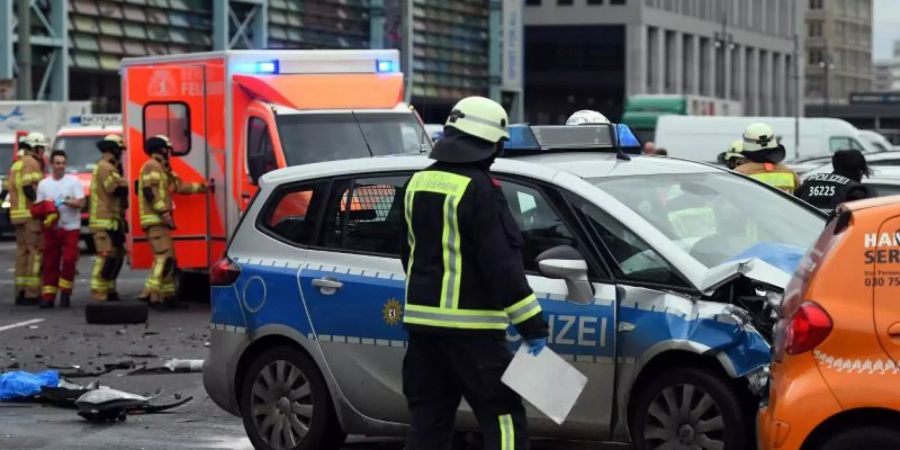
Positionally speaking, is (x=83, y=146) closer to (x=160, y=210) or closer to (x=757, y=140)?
(x=160, y=210)

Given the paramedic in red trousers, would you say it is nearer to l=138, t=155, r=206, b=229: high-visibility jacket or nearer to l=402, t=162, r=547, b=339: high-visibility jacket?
l=138, t=155, r=206, b=229: high-visibility jacket

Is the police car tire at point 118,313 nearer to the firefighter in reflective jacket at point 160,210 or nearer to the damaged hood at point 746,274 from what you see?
the firefighter in reflective jacket at point 160,210

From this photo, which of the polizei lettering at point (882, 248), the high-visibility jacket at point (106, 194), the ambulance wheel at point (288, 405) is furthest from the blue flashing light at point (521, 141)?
the high-visibility jacket at point (106, 194)

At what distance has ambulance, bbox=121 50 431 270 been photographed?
16.4 meters

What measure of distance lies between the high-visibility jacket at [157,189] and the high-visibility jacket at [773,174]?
6771mm

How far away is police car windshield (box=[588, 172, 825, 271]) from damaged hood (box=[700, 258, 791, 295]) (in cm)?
11

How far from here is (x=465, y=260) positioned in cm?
621

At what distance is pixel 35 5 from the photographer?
3500cm

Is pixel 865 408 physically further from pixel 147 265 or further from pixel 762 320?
pixel 147 265

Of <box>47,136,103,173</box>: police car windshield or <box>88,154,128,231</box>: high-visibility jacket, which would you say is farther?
<box>47,136,103,173</box>: police car windshield

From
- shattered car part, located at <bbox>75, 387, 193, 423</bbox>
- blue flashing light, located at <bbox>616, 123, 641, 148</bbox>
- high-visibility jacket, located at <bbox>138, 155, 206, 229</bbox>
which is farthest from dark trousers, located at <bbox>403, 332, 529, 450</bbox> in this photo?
high-visibility jacket, located at <bbox>138, 155, 206, 229</bbox>

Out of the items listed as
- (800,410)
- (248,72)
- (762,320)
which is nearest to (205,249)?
(248,72)

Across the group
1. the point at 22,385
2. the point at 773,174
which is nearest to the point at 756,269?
the point at 773,174

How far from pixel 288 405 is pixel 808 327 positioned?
311 cm
